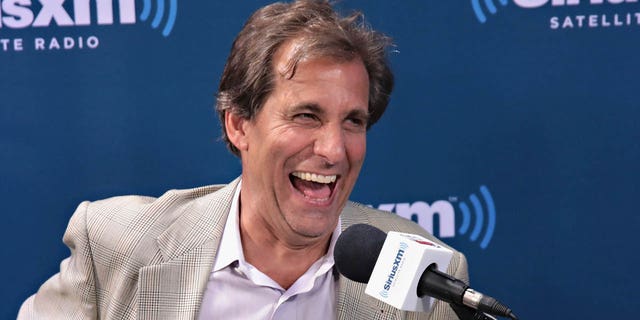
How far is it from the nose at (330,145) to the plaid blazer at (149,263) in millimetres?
318

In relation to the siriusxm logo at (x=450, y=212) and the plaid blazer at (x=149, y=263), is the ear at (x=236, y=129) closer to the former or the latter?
the plaid blazer at (x=149, y=263)

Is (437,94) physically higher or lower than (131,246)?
higher

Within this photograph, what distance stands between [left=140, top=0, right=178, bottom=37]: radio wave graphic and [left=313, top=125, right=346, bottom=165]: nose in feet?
2.18

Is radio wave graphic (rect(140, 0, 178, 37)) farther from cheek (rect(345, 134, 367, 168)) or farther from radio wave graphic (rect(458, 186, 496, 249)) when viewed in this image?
radio wave graphic (rect(458, 186, 496, 249))

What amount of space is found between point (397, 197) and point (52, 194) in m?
0.95

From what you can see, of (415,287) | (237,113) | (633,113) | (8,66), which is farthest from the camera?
(633,113)

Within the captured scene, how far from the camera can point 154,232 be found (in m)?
2.43

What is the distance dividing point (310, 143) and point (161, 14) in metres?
0.69

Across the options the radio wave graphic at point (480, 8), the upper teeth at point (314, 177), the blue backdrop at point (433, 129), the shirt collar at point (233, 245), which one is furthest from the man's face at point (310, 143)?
the radio wave graphic at point (480, 8)

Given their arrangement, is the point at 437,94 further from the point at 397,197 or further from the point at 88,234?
the point at 88,234

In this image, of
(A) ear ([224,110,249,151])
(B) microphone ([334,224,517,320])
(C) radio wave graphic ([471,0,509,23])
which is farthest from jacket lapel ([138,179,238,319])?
(C) radio wave graphic ([471,0,509,23])

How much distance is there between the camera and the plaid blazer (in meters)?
2.35

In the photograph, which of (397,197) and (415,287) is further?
(397,197)

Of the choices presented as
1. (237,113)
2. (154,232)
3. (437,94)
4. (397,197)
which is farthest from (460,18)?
(154,232)
